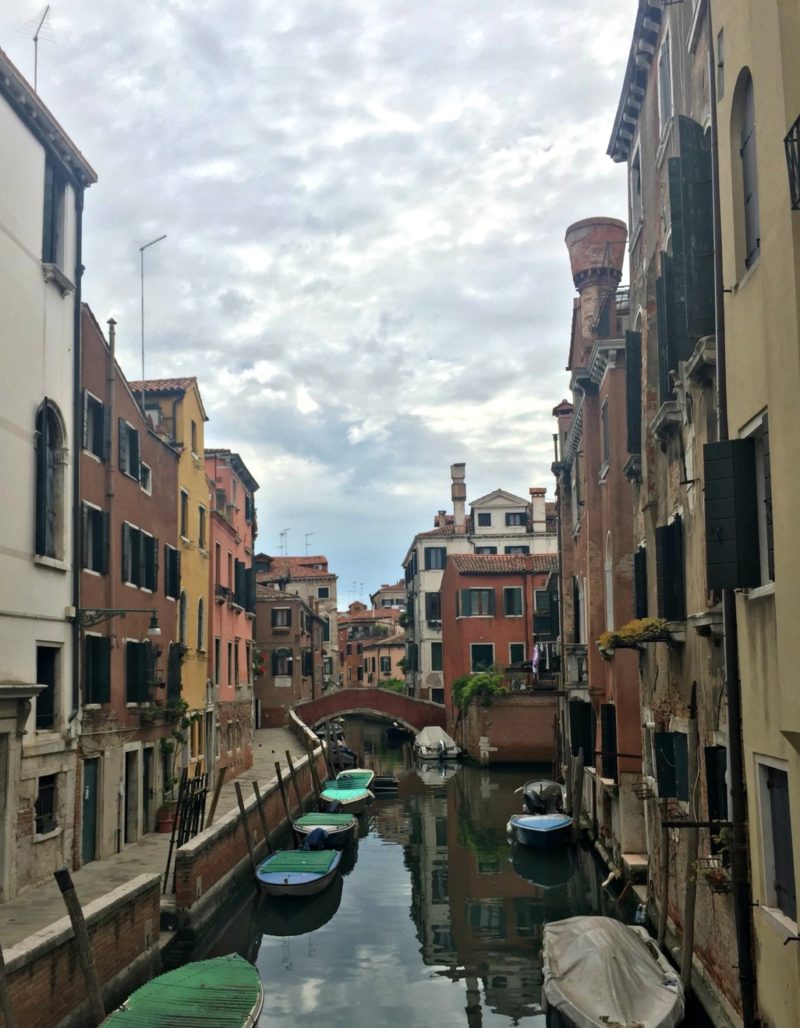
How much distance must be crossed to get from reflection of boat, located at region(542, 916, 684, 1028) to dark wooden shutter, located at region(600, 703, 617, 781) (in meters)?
5.56

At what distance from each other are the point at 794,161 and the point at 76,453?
41.3 feet

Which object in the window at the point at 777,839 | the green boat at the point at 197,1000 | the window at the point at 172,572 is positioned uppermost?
the window at the point at 172,572

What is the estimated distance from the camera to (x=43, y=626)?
14.9m

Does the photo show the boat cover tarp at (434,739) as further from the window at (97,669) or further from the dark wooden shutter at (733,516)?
the dark wooden shutter at (733,516)

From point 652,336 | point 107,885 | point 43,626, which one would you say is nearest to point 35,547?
point 43,626

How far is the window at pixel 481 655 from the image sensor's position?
43.9 metres

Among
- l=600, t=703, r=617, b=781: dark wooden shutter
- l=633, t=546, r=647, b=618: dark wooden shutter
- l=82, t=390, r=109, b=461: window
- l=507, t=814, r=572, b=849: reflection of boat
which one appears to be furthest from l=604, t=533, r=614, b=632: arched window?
l=82, t=390, r=109, b=461: window

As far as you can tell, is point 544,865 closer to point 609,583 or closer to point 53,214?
point 609,583

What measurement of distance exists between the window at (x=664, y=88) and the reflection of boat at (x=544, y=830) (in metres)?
14.3

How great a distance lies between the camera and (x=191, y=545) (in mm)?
25328

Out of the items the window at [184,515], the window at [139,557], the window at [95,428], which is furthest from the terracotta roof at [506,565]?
the window at [95,428]

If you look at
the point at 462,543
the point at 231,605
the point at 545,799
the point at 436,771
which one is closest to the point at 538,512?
the point at 462,543

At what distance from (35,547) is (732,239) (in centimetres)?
1036

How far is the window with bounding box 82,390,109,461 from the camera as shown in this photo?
669 inches
